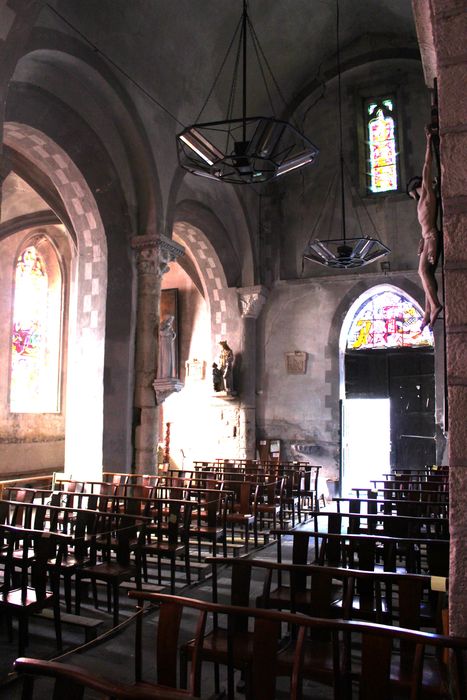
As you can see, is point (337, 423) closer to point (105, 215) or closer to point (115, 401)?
point (115, 401)

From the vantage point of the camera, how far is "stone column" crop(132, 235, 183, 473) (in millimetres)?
10859

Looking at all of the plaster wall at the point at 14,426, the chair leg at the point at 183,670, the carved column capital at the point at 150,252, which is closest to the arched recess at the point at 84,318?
the carved column capital at the point at 150,252

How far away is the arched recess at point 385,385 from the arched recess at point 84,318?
6.90m

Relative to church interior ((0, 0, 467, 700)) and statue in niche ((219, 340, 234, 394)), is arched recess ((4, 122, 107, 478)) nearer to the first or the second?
church interior ((0, 0, 467, 700))

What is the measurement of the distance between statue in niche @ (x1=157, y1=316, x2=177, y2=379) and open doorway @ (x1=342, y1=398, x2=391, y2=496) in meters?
5.92

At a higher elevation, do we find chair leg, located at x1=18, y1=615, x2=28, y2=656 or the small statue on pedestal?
the small statue on pedestal

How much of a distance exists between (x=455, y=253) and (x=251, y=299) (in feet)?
42.0

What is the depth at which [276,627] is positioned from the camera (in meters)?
2.54

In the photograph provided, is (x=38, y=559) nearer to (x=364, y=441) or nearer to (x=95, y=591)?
(x=95, y=591)

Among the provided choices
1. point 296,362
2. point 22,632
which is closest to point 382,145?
point 296,362

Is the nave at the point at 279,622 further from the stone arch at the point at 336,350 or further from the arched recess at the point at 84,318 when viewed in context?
the stone arch at the point at 336,350

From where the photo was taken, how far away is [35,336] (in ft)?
56.1

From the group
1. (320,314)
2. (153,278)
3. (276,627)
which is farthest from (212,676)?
(320,314)

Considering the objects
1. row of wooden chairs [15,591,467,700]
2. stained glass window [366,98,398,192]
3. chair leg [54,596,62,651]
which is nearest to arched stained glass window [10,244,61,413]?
stained glass window [366,98,398,192]
